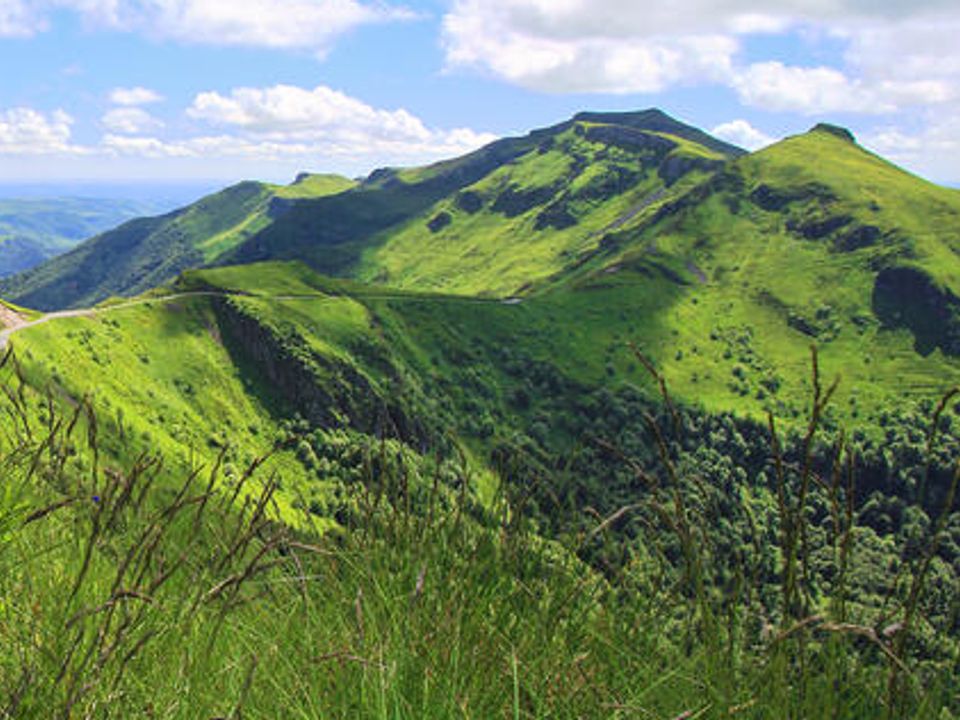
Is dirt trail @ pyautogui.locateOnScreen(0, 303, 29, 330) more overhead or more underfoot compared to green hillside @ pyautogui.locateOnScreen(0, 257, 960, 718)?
more underfoot

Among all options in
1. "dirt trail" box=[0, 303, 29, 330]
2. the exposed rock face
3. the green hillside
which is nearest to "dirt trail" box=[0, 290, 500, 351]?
"dirt trail" box=[0, 303, 29, 330]

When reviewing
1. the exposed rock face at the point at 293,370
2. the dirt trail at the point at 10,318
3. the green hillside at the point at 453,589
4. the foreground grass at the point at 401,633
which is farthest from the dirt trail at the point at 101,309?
the foreground grass at the point at 401,633

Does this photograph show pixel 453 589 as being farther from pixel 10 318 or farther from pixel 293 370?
pixel 293 370

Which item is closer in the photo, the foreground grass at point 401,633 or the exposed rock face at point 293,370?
the foreground grass at point 401,633

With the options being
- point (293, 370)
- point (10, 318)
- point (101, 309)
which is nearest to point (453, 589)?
point (10, 318)

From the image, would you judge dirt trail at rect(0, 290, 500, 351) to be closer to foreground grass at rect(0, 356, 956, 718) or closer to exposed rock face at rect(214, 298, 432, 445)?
exposed rock face at rect(214, 298, 432, 445)

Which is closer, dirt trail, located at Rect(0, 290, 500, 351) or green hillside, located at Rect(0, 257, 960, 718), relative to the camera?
green hillside, located at Rect(0, 257, 960, 718)

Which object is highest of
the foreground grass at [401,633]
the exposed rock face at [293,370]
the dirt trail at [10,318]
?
the foreground grass at [401,633]

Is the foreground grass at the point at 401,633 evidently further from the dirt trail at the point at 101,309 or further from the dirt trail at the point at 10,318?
the dirt trail at the point at 10,318

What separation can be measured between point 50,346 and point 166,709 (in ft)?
390

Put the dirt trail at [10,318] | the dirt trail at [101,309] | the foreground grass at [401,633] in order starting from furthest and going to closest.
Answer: the dirt trail at [10,318] < the dirt trail at [101,309] < the foreground grass at [401,633]

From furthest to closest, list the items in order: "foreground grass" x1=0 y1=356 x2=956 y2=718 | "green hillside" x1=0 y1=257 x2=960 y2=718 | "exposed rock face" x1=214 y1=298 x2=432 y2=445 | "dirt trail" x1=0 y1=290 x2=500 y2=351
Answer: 1. "exposed rock face" x1=214 y1=298 x2=432 y2=445
2. "dirt trail" x1=0 y1=290 x2=500 y2=351
3. "green hillside" x1=0 y1=257 x2=960 y2=718
4. "foreground grass" x1=0 y1=356 x2=956 y2=718

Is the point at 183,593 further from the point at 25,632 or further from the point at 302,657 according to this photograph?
the point at 302,657

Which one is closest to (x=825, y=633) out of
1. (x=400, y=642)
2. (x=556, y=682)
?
(x=556, y=682)
